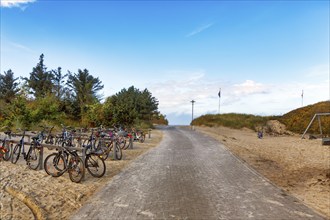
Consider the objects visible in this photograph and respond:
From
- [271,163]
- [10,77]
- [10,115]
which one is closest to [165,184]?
[271,163]

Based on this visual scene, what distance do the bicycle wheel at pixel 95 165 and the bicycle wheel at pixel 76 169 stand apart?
57cm

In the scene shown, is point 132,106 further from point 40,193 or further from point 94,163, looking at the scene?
point 40,193

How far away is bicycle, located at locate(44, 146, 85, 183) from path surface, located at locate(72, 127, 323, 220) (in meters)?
1.05

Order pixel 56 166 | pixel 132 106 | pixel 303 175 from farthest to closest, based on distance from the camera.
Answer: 1. pixel 132 106
2. pixel 303 175
3. pixel 56 166

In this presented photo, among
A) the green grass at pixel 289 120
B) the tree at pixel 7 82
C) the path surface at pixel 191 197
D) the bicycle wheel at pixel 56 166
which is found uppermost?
the tree at pixel 7 82

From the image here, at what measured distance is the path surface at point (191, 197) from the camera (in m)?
6.09

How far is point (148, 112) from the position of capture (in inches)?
1484

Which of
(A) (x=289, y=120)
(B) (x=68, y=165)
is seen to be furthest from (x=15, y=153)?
(A) (x=289, y=120)

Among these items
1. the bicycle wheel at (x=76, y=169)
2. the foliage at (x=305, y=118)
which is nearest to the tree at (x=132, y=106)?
the foliage at (x=305, y=118)

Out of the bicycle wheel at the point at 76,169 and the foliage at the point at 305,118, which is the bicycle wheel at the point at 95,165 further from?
the foliage at the point at 305,118

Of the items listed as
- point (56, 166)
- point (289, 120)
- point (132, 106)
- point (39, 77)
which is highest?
point (39, 77)

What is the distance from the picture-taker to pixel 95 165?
946 centimetres

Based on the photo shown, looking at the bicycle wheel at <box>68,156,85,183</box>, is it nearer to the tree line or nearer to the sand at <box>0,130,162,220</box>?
the sand at <box>0,130,162,220</box>

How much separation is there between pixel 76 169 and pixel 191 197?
11.7ft
